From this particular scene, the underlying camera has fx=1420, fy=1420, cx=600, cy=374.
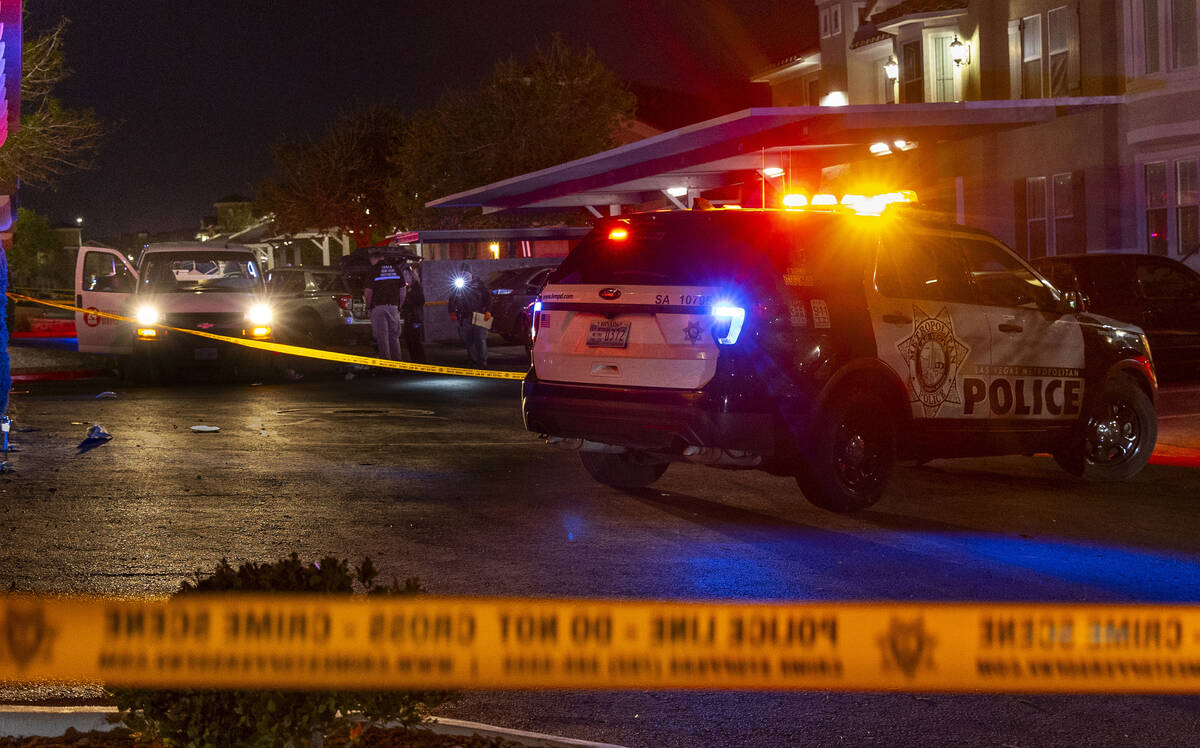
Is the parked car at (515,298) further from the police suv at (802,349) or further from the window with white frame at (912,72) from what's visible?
the police suv at (802,349)

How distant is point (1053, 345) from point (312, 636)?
23.5 ft

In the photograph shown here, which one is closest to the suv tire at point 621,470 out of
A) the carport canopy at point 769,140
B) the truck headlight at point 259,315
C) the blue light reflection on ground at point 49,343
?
the carport canopy at point 769,140

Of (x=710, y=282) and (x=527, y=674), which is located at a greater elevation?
(x=710, y=282)

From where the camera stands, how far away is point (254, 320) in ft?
68.2

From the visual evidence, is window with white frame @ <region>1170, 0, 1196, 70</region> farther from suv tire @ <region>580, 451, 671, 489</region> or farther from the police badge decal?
suv tire @ <region>580, 451, 671, 489</region>

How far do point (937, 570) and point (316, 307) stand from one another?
21999 millimetres

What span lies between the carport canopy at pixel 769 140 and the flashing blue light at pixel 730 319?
11.2m

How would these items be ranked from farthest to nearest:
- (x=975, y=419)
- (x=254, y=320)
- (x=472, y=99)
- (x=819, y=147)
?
(x=472, y=99) → (x=819, y=147) → (x=254, y=320) → (x=975, y=419)

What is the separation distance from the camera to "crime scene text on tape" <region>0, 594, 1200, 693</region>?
375cm

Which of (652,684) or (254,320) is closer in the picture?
(652,684)

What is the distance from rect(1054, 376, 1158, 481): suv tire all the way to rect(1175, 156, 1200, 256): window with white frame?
11620 mm

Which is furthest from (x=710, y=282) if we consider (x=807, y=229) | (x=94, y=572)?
(x=94, y=572)

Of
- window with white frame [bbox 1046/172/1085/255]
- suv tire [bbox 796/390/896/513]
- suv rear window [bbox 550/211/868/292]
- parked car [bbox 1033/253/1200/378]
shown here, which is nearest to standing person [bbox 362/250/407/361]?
parked car [bbox 1033/253/1200/378]

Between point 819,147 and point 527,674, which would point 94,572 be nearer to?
point 527,674
